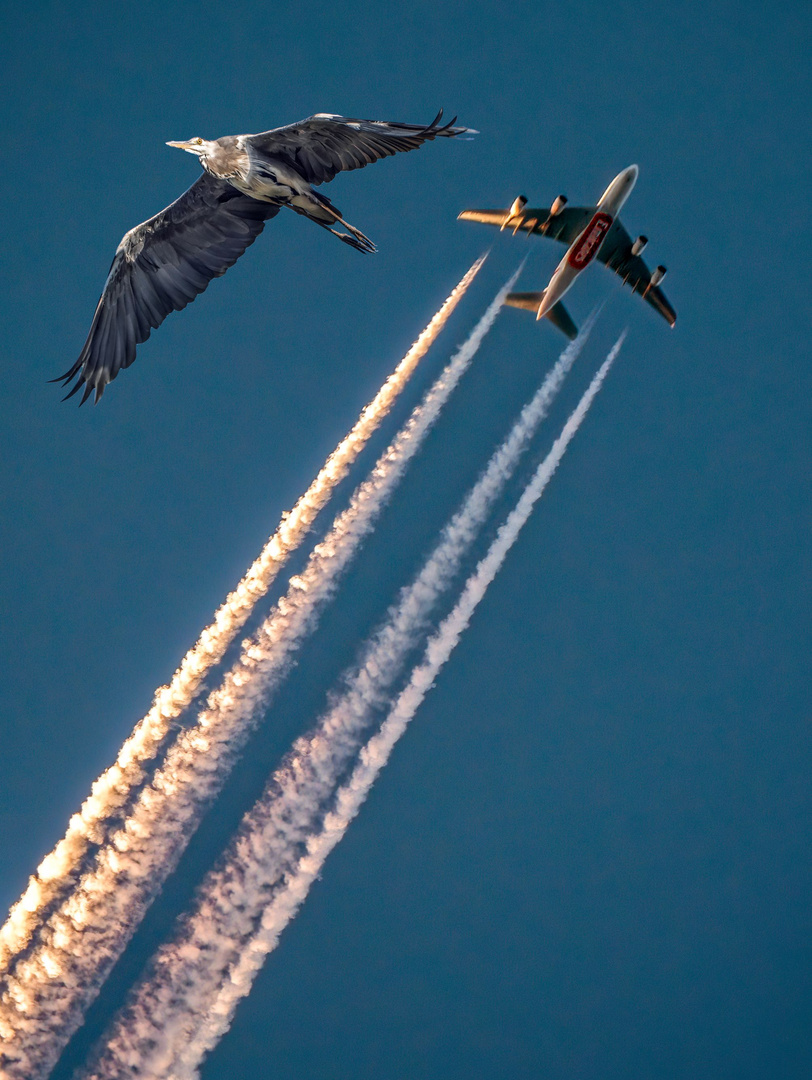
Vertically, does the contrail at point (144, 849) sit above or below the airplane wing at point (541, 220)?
below

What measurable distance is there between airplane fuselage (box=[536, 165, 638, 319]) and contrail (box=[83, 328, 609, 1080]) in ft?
40.4

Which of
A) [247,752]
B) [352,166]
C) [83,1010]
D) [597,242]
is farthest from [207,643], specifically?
[597,242]

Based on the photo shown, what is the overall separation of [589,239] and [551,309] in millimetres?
2850

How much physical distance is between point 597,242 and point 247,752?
20.4 metres

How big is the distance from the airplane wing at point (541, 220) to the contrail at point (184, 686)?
384 centimetres

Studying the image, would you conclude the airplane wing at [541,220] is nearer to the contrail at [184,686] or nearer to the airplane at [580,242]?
the airplane at [580,242]

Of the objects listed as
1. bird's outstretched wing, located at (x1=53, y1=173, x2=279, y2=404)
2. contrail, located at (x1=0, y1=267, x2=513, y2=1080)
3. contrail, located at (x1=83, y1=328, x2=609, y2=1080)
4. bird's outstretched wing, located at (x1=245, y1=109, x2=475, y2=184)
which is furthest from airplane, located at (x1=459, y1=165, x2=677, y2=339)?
bird's outstretched wing, located at (x1=245, y1=109, x2=475, y2=184)

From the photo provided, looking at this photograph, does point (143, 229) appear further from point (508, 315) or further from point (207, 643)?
point (508, 315)

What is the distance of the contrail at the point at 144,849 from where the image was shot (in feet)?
87.4

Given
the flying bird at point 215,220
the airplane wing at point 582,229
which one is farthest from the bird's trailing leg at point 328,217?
the airplane wing at point 582,229

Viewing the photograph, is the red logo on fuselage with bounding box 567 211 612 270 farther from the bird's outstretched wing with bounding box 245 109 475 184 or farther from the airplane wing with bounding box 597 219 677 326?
the bird's outstretched wing with bounding box 245 109 475 184

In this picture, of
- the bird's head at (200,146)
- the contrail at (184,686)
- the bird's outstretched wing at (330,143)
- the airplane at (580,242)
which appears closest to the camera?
the bird's outstretched wing at (330,143)

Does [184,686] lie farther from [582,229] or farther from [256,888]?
[582,229]

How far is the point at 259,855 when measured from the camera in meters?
28.0
